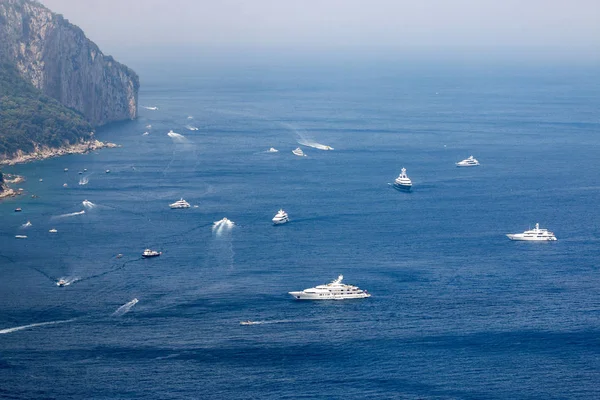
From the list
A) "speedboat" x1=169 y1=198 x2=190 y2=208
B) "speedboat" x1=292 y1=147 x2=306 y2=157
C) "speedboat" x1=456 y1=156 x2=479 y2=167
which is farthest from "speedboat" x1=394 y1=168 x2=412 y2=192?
"speedboat" x1=169 y1=198 x2=190 y2=208

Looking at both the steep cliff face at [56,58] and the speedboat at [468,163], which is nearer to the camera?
the speedboat at [468,163]

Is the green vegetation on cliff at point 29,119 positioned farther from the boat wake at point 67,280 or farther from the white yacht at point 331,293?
the white yacht at point 331,293

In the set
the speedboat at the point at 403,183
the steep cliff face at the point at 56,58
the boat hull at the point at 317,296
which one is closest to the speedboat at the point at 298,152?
the speedboat at the point at 403,183

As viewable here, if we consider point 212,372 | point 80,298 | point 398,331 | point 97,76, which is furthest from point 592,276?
point 97,76

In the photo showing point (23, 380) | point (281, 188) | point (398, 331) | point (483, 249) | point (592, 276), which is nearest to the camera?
point (23, 380)

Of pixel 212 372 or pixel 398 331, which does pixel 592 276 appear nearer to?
pixel 398 331

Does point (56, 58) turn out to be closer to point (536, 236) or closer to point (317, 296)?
point (536, 236)

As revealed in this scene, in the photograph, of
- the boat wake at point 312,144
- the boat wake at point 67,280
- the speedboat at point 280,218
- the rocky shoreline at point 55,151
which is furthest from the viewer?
the boat wake at point 312,144
